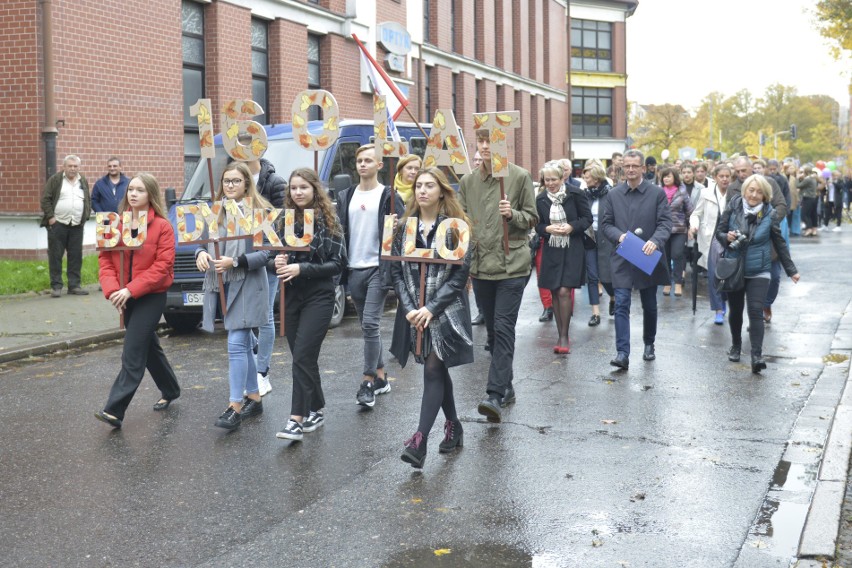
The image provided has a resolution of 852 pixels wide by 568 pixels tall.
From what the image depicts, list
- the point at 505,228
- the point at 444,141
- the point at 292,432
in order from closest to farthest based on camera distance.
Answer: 1. the point at 292,432
2. the point at 505,228
3. the point at 444,141

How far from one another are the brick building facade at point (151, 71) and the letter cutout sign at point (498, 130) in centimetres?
1075

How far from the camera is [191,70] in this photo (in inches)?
810

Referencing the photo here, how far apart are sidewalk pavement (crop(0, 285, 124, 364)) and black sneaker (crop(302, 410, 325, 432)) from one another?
447 centimetres

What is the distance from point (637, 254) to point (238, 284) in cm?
386

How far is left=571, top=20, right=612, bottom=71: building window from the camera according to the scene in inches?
2345

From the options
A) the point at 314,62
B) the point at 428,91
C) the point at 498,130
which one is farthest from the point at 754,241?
the point at 428,91

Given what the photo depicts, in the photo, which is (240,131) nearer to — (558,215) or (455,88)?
(558,215)

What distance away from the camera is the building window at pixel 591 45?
59562 mm

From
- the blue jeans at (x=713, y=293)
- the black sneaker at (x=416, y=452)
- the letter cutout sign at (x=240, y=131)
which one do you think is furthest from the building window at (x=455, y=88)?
A: the black sneaker at (x=416, y=452)

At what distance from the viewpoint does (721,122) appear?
9488cm

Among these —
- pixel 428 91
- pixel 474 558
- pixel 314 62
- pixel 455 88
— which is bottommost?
pixel 474 558

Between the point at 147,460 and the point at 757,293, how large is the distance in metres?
5.69

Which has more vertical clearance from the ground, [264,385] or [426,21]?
[426,21]

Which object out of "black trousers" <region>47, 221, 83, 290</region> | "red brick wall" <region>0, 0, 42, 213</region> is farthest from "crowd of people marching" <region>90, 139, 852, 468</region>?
"red brick wall" <region>0, 0, 42, 213</region>
